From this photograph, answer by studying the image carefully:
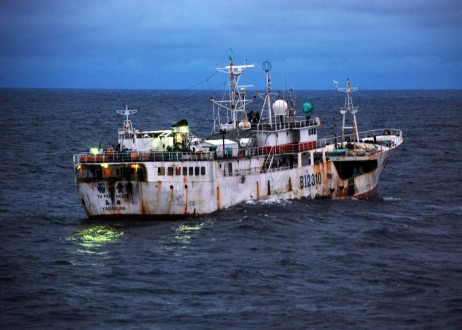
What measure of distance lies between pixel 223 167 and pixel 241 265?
43.0ft

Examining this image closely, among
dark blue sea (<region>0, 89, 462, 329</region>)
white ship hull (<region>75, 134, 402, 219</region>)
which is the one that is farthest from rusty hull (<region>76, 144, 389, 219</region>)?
dark blue sea (<region>0, 89, 462, 329</region>)

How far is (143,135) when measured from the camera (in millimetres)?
63906

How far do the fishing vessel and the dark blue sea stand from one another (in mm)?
1283

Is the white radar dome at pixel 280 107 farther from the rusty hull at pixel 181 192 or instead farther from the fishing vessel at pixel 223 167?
the rusty hull at pixel 181 192

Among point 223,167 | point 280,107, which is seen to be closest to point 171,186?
point 223,167

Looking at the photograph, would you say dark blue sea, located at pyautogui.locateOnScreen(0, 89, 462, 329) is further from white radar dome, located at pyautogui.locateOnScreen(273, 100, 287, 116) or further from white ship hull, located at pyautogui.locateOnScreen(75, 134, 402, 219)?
white radar dome, located at pyautogui.locateOnScreen(273, 100, 287, 116)

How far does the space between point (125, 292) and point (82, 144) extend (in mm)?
77883

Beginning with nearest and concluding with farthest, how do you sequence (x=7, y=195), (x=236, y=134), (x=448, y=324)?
(x=448, y=324) → (x=236, y=134) → (x=7, y=195)

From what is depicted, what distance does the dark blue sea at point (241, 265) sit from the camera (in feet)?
133

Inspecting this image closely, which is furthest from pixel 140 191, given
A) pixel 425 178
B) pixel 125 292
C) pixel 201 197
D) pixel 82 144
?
pixel 82 144

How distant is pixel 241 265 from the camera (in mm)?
49188

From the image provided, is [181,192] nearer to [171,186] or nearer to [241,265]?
[171,186]

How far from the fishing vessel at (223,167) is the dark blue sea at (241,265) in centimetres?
128

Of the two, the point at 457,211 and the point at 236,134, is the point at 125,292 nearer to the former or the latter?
the point at 236,134
